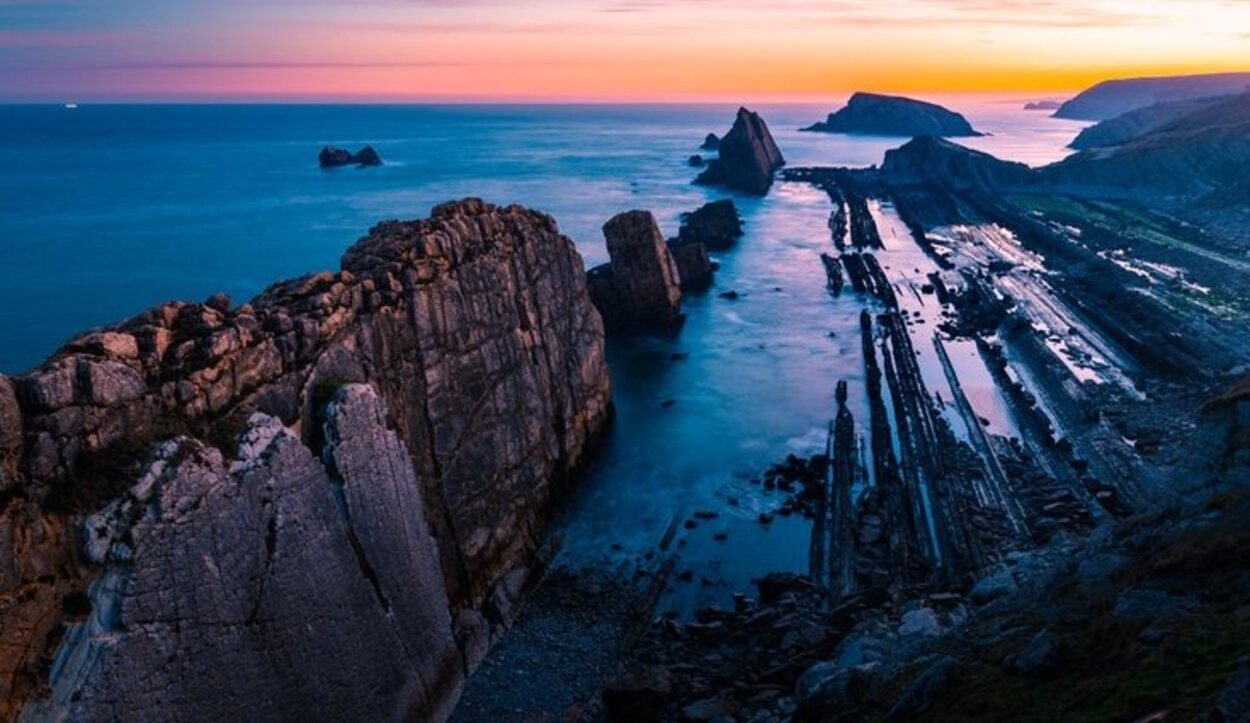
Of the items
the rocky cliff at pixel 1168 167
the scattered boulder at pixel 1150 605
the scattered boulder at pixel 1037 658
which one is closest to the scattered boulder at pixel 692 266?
the scattered boulder at pixel 1150 605

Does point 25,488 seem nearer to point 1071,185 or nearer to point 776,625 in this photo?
point 776,625

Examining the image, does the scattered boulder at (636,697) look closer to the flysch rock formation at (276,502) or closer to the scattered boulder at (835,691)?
the scattered boulder at (835,691)

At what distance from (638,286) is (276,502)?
4299 centimetres

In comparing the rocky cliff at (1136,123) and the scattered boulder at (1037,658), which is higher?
the rocky cliff at (1136,123)

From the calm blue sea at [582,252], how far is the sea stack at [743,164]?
511 centimetres

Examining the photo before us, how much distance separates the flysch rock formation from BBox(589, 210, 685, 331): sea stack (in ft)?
93.9

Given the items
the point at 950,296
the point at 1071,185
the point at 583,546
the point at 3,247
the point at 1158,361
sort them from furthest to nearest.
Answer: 1. the point at 1071,185
2. the point at 3,247
3. the point at 950,296
4. the point at 1158,361
5. the point at 583,546

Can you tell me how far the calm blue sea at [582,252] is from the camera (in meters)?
38.5

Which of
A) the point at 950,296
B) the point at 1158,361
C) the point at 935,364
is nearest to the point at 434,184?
the point at 950,296

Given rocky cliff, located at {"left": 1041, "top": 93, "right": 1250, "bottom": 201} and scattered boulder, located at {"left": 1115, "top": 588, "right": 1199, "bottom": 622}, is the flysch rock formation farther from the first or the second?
rocky cliff, located at {"left": 1041, "top": 93, "right": 1250, "bottom": 201}

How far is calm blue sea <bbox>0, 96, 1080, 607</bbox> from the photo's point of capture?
3850cm

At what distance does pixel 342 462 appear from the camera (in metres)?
19.9

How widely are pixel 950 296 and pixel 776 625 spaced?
160 ft

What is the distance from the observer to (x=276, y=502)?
59.0 feet
